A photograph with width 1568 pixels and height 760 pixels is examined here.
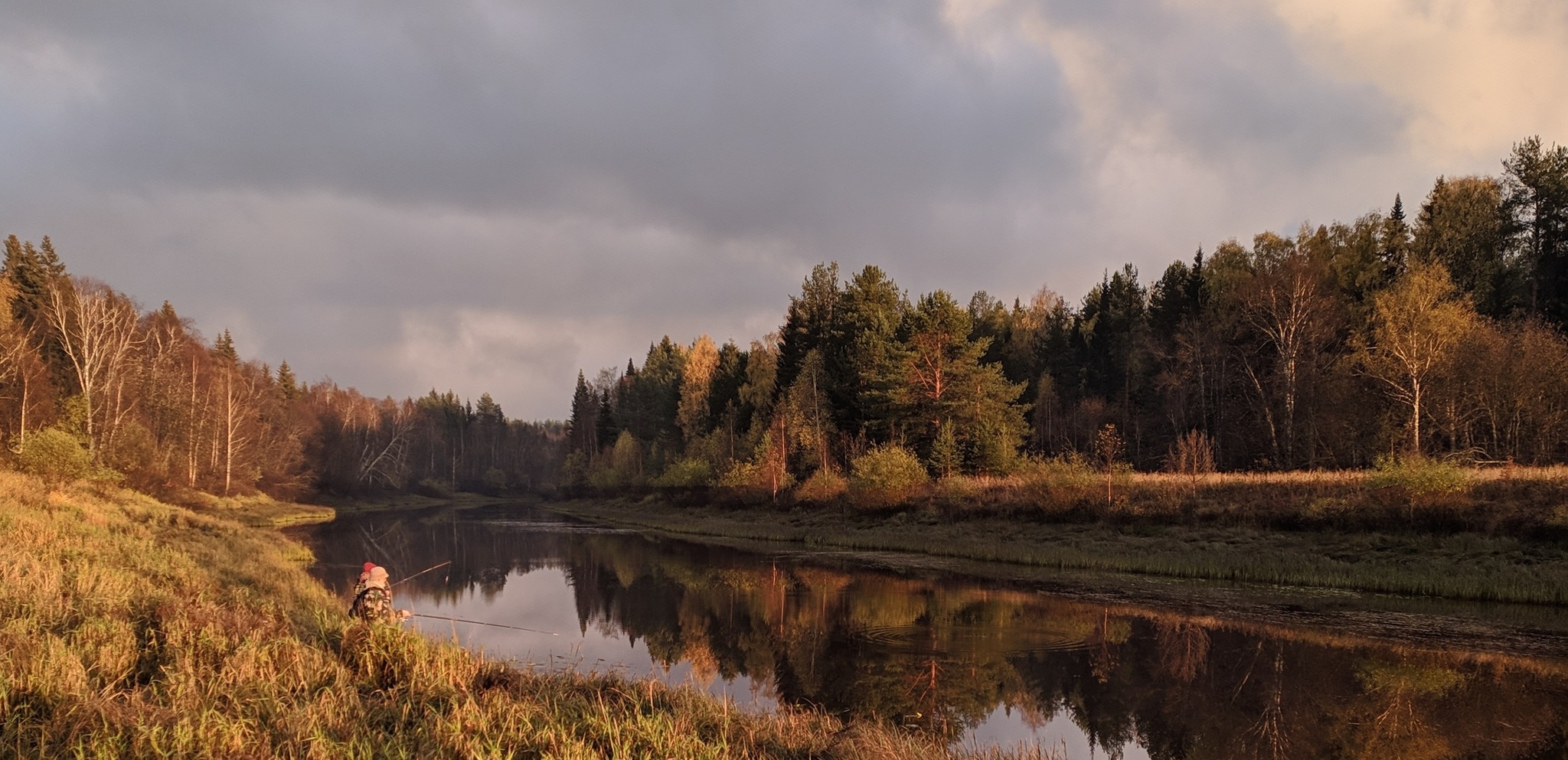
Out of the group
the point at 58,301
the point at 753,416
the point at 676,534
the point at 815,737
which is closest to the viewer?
the point at 815,737

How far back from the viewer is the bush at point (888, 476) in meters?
46.0

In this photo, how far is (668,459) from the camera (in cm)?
7875

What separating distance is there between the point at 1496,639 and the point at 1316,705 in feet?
25.9

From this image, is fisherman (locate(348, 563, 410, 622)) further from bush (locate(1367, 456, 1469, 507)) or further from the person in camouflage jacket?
bush (locate(1367, 456, 1469, 507))

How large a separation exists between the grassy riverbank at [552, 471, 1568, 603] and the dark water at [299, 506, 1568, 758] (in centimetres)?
192

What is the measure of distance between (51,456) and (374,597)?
32.5 metres

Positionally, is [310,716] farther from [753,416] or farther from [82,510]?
[753,416]

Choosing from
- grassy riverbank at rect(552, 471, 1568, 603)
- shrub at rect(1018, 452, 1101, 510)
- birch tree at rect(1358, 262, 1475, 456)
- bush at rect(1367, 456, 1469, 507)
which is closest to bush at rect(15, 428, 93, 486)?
grassy riverbank at rect(552, 471, 1568, 603)

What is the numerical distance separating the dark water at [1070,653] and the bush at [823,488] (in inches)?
652

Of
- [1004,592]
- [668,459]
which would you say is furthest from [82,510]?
[668,459]

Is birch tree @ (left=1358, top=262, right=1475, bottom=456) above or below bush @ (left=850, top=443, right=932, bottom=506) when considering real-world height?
above

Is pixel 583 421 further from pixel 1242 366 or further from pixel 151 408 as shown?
pixel 1242 366

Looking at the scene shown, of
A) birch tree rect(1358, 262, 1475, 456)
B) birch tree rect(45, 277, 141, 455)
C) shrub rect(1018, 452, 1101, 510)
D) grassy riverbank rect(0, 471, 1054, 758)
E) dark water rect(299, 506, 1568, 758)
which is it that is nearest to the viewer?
grassy riverbank rect(0, 471, 1054, 758)

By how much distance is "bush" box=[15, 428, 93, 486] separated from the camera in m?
33.8
